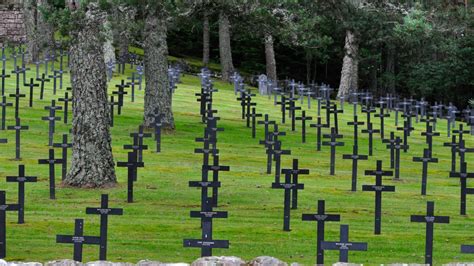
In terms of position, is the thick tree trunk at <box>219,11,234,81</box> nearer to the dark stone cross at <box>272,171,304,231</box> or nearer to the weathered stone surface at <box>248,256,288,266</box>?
the dark stone cross at <box>272,171,304,231</box>

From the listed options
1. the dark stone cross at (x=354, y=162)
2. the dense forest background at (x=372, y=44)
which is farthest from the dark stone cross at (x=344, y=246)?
the dense forest background at (x=372, y=44)

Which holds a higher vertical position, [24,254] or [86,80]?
[86,80]

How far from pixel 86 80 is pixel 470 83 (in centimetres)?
3577

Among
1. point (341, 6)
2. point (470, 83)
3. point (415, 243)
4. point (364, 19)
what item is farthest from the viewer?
point (470, 83)

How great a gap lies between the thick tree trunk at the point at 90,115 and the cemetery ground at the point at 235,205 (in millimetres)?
446

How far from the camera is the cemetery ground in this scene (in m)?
18.8

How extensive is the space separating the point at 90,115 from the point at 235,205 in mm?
3914

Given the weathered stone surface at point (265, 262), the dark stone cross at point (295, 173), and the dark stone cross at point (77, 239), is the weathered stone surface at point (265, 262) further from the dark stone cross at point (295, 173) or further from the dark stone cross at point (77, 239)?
the dark stone cross at point (295, 173)

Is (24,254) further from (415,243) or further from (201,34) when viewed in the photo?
(201,34)

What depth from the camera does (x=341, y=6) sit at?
34406 millimetres

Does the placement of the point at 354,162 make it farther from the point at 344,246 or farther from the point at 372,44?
the point at 372,44

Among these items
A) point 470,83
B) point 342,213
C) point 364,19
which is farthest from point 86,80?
point 470,83

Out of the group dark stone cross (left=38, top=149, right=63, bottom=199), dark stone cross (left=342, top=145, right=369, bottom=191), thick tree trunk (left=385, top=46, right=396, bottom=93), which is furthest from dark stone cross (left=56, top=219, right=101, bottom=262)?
thick tree trunk (left=385, top=46, right=396, bottom=93)

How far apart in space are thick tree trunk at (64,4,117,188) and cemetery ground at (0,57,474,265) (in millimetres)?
446
